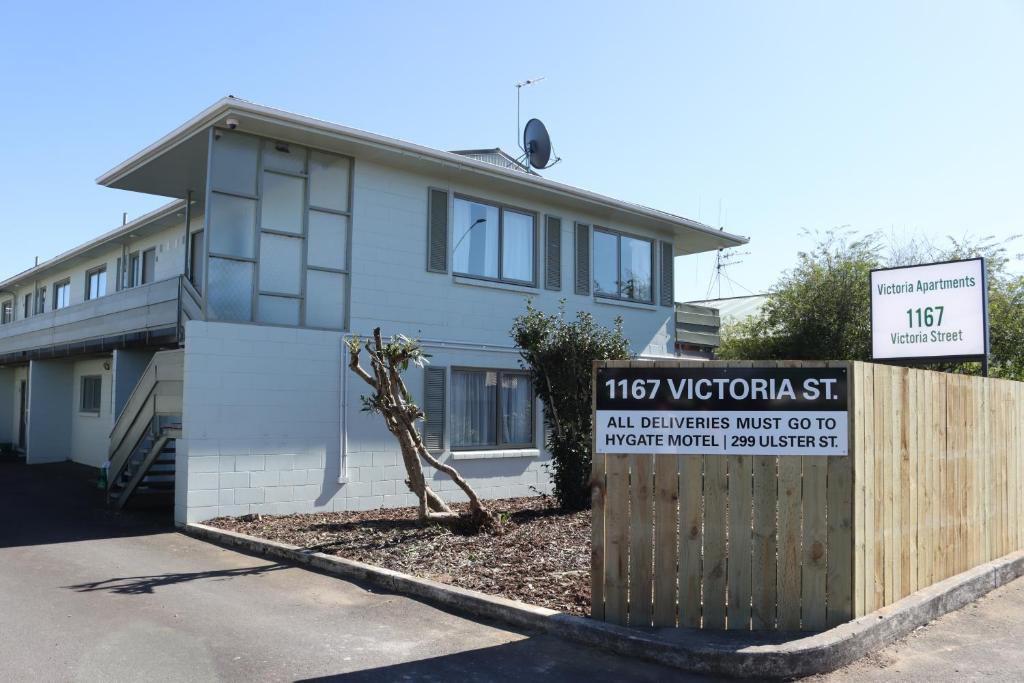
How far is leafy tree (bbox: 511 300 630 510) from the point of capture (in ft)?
40.8

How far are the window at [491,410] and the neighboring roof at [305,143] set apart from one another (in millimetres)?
3343

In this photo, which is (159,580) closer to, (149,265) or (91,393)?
(149,265)

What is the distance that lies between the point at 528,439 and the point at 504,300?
99.8 inches

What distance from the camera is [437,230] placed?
14617 millimetres

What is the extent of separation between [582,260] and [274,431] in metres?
7.25

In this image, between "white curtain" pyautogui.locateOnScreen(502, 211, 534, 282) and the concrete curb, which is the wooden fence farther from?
"white curtain" pyautogui.locateOnScreen(502, 211, 534, 282)

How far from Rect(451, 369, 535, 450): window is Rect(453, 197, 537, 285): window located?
179cm

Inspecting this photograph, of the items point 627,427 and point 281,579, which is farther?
point 281,579

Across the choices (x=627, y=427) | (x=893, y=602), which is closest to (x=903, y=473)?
(x=893, y=602)

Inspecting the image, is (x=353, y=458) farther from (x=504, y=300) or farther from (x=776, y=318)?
(x=776, y=318)

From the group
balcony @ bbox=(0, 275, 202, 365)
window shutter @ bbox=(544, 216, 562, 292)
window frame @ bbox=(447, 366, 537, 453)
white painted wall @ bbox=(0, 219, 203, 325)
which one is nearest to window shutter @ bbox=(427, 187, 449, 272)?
window frame @ bbox=(447, 366, 537, 453)

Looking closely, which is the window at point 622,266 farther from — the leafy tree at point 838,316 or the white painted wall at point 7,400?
the white painted wall at point 7,400

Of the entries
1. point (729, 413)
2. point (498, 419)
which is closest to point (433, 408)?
point (498, 419)

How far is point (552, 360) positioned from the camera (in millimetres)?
12523
